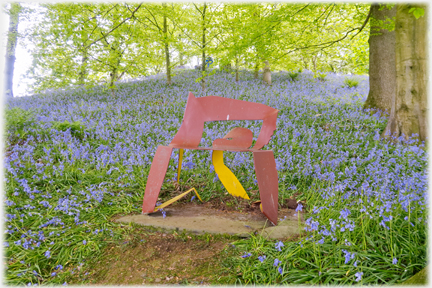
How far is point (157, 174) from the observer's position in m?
3.29

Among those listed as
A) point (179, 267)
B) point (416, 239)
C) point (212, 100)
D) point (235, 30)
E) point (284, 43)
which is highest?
point (235, 30)

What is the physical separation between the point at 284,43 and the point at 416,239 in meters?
6.60

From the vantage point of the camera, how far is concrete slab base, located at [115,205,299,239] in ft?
9.68

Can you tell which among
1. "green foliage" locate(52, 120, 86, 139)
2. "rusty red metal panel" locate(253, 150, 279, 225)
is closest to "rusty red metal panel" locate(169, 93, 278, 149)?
"rusty red metal panel" locate(253, 150, 279, 225)

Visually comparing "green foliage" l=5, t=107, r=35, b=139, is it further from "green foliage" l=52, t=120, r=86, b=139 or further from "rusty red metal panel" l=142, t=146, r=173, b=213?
"rusty red metal panel" l=142, t=146, r=173, b=213

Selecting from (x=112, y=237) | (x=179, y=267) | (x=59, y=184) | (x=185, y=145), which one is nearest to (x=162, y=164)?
(x=185, y=145)

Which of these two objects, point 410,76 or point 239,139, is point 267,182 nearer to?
point 239,139

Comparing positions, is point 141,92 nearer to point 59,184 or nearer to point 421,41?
point 59,184

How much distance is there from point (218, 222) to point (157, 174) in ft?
3.10

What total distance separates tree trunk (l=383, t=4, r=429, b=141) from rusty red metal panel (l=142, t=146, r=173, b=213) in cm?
518

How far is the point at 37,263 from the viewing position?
258cm

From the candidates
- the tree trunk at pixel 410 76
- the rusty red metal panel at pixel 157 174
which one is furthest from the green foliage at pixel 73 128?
the tree trunk at pixel 410 76

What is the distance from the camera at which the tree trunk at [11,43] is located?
549 inches

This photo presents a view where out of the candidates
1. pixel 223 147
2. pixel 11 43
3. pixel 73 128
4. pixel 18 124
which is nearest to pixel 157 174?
pixel 223 147
